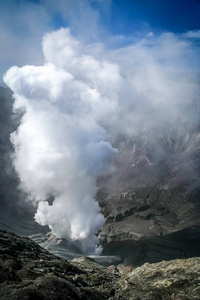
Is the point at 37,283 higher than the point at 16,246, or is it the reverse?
the point at 16,246

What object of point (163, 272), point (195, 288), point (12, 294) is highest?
point (163, 272)

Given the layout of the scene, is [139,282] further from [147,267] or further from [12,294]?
[12,294]

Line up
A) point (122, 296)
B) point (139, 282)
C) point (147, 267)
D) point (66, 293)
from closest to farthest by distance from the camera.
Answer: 1. point (66, 293)
2. point (122, 296)
3. point (139, 282)
4. point (147, 267)

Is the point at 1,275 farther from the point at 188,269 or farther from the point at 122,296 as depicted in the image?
the point at 188,269

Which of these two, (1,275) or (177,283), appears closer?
(177,283)

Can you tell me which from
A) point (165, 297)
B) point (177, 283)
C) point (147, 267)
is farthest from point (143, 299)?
point (147, 267)

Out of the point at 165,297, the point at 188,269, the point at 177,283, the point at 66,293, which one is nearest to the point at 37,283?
the point at 66,293

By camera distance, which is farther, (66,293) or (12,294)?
(66,293)

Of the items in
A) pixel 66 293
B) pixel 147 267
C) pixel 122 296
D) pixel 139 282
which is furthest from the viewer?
pixel 147 267

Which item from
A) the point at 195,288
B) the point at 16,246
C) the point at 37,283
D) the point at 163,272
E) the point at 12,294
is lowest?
the point at 12,294
